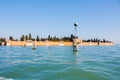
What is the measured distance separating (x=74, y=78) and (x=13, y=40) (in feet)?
253

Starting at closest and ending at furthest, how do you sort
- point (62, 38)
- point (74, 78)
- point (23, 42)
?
point (74, 78) < point (23, 42) < point (62, 38)

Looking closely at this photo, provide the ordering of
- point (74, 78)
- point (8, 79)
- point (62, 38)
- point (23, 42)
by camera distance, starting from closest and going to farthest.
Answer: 1. point (8, 79)
2. point (74, 78)
3. point (23, 42)
4. point (62, 38)

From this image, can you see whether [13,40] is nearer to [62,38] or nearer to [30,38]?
[30,38]

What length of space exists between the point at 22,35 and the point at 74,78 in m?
80.4

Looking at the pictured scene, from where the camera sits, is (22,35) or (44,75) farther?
(22,35)

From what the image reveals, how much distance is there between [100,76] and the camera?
462 inches

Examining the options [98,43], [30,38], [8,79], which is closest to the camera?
[8,79]

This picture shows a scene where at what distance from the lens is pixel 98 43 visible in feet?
381

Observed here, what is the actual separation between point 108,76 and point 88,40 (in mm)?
104340

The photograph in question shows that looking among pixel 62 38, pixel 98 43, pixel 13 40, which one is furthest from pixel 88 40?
pixel 13 40

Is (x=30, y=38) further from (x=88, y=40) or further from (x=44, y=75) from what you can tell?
A: (x=44, y=75)

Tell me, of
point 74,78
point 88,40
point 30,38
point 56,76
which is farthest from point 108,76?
point 88,40

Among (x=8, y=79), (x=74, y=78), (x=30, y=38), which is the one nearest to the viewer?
(x=8, y=79)

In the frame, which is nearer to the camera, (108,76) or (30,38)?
(108,76)
